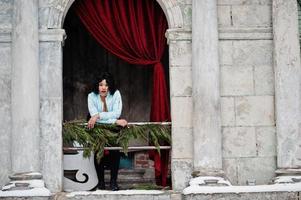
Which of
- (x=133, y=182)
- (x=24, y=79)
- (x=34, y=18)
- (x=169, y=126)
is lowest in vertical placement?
(x=133, y=182)

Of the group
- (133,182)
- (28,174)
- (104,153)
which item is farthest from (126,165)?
(28,174)

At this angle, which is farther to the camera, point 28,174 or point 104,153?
point 104,153

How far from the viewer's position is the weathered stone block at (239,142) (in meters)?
11.3

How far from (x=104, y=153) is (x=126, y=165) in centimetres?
270

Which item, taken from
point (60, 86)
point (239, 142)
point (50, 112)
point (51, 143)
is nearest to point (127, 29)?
point (60, 86)

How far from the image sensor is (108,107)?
1173 centimetres

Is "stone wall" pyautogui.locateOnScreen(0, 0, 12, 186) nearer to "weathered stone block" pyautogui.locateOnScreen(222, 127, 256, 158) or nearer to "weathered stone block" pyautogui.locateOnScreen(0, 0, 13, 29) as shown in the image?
"weathered stone block" pyautogui.locateOnScreen(0, 0, 13, 29)

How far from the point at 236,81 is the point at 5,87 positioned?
11.4 ft

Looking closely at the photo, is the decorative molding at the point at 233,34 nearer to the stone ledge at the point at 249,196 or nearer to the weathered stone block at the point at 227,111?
the weathered stone block at the point at 227,111

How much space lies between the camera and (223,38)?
1149cm

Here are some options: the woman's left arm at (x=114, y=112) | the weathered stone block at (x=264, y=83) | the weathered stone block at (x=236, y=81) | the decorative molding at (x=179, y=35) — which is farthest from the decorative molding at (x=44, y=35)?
the weathered stone block at (x=264, y=83)

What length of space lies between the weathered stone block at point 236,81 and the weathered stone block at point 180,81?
52 cm

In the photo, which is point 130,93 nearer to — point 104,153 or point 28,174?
point 104,153

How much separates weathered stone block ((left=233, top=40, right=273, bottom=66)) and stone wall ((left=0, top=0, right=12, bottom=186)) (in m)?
Result: 3.43
